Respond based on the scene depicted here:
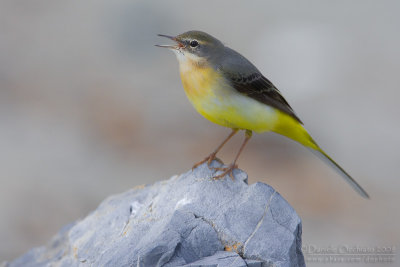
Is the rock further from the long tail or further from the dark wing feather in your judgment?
the long tail

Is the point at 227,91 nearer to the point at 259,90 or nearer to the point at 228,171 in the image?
the point at 259,90

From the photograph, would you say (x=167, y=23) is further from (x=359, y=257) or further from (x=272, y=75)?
(x=359, y=257)

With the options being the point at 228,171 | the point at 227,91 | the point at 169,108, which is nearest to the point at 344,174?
the point at 228,171

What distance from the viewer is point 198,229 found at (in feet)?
18.6

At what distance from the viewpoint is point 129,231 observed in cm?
613

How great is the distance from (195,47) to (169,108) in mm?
10460

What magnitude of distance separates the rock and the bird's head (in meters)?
1.19

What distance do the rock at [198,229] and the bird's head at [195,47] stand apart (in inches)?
46.9

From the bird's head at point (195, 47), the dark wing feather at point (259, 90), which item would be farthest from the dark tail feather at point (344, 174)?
the bird's head at point (195, 47)

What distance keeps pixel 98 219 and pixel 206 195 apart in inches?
57.2

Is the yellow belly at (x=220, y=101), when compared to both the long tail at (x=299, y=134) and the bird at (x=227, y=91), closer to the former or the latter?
the bird at (x=227, y=91)

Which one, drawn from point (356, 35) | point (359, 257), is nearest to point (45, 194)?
point (359, 257)

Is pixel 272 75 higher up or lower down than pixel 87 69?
lower down

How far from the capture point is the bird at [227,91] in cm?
654
